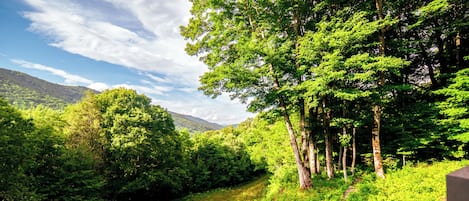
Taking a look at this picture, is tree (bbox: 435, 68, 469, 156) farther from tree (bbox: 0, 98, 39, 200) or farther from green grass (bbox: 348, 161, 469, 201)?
tree (bbox: 0, 98, 39, 200)

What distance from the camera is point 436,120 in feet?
46.5

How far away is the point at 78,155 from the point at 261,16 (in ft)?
56.3

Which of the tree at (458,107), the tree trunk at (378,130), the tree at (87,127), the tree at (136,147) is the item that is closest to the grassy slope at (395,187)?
the tree trunk at (378,130)

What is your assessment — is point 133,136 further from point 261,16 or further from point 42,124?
point 261,16

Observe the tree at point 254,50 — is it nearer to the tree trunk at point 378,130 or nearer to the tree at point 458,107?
the tree trunk at point 378,130

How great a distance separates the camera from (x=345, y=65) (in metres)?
12.0

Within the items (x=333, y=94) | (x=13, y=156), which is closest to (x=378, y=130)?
(x=333, y=94)

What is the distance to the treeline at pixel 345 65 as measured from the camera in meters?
12.6

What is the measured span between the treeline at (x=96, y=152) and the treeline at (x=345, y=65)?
12020 mm

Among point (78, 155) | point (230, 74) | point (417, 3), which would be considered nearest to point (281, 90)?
point (230, 74)

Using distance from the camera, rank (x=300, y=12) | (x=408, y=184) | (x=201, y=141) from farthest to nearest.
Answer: (x=201, y=141), (x=300, y=12), (x=408, y=184)

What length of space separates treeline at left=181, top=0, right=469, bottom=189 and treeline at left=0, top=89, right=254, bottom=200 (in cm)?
1202

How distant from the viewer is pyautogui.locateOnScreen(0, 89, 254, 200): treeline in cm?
1559

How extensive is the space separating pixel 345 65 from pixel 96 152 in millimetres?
22998
